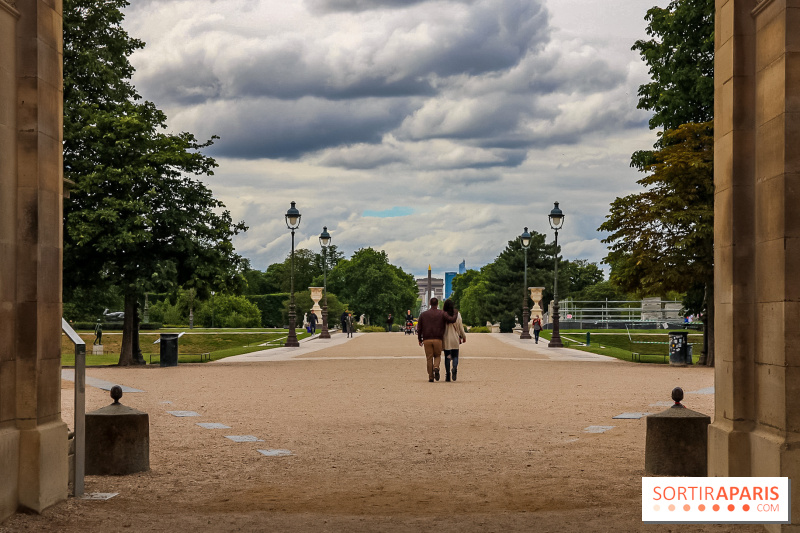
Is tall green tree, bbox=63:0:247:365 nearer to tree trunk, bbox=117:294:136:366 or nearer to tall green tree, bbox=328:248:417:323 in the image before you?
tree trunk, bbox=117:294:136:366

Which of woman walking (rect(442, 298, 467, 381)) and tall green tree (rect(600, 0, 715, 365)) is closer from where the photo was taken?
woman walking (rect(442, 298, 467, 381))

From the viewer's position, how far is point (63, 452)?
323 inches

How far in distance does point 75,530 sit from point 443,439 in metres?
5.84

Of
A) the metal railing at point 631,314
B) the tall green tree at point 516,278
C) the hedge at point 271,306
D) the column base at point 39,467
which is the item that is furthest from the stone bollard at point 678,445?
the hedge at point 271,306

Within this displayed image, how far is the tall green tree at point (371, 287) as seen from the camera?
414ft

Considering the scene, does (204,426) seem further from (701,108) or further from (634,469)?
(701,108)

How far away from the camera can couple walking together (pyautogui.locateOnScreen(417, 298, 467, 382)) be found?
70.5 feet

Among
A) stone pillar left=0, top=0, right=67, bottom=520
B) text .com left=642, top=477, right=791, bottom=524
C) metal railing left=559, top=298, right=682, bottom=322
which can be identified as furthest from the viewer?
metal railing left=559, top=298, right=682, bottom=322

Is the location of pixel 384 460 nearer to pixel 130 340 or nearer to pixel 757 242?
pixel 757 242

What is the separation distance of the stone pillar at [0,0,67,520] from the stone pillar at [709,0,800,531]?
532 centimetres

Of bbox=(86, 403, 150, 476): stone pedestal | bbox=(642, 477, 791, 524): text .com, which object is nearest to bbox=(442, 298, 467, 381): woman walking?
bbox=(86, 403, 150, 476): stone pedestal

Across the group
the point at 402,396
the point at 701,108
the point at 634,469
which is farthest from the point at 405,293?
the point at 634,469

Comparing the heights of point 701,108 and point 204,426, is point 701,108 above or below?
above

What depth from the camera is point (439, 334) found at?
21.7 metres
